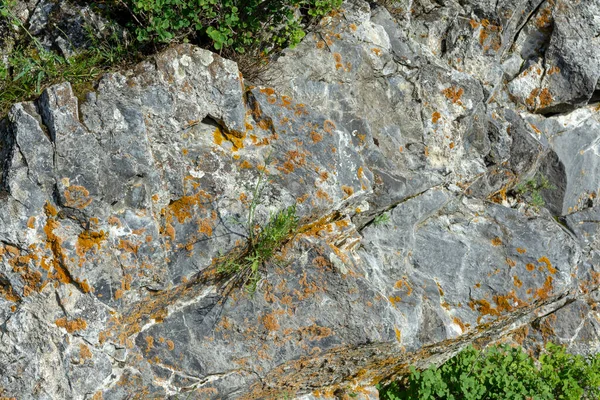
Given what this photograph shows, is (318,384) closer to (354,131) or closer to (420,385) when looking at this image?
(420,385)

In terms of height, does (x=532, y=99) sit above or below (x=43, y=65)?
below

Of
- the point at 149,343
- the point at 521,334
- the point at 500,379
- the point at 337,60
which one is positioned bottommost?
the point at 521,334

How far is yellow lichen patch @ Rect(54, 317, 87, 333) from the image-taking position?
4.23m

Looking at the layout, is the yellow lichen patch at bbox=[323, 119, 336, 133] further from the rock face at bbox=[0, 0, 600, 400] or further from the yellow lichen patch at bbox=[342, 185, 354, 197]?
the yellow lichen patch at bbox=[342, 185, 354, 197]

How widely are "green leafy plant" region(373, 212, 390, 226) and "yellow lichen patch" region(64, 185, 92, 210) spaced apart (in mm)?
2618

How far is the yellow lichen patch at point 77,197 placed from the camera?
168 inches

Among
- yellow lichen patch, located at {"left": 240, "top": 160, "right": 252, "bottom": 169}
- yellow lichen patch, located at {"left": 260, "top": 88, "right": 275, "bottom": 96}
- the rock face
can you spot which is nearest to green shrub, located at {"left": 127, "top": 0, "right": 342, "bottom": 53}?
the rock face

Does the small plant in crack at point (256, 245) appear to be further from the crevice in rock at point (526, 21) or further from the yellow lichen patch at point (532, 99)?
the crevice in rock at point (526, 21)

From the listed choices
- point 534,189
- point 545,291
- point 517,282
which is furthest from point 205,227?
point 534,189

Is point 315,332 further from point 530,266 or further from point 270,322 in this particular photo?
point 530,266

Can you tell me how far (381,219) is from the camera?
5.64 metres

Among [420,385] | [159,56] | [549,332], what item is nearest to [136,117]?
[159,56]

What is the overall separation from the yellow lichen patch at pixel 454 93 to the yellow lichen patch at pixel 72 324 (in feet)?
13.9

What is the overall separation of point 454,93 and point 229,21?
2.64 m
